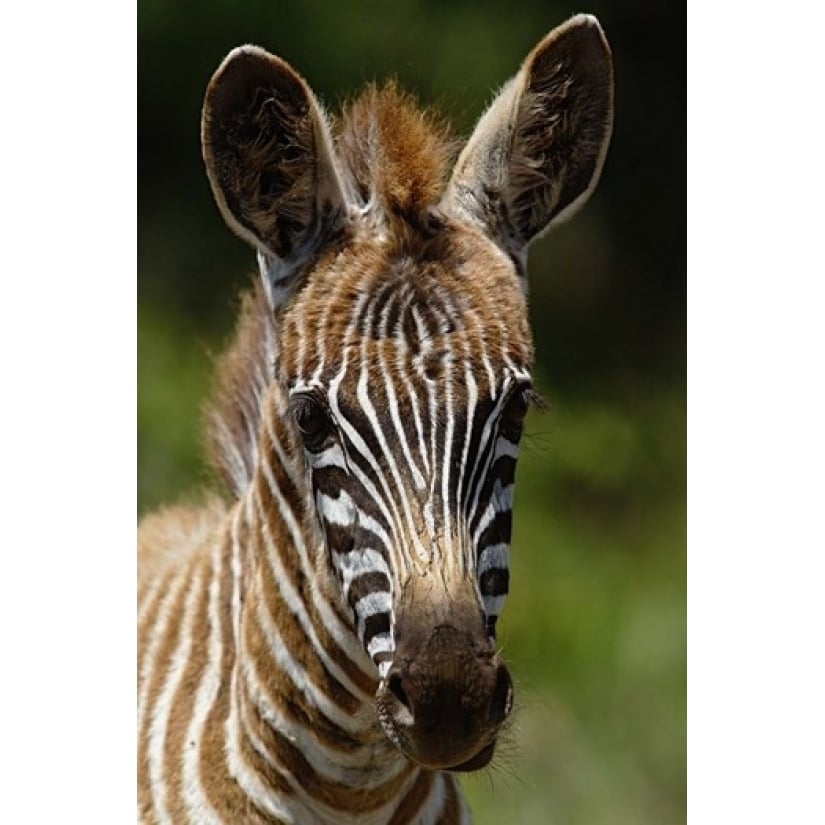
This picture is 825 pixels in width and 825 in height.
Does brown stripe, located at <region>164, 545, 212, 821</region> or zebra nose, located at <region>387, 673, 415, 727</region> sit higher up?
zebra nose, located at <region>387, 673, 415, 727</region>

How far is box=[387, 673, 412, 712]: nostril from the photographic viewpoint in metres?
2.71

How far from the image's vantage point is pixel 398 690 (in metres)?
2.73

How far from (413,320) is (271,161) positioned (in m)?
0.46

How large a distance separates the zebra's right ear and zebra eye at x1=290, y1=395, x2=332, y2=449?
0.30 metres

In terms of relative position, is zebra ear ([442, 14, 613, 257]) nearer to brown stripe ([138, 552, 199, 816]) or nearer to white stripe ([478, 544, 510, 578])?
white stripe ([478, 544, 510, 578])

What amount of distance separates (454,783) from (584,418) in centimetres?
133

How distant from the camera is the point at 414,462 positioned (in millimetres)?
2859

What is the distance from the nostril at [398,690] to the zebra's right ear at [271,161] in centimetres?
90

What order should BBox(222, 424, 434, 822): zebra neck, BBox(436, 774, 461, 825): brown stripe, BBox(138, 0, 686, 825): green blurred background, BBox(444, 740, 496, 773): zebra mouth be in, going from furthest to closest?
BBox(138, 0, 686, 825): green blurred background, BBox(436, 774, 461, 825): brown stripe, BBox(222, 424, 434, 822): zebra neck, BBox(444, 740, 496, 773): zebra mouth

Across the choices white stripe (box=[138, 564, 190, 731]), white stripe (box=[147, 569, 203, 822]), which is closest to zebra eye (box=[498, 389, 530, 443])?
white stripe (box=[147, 569, 203, 822])

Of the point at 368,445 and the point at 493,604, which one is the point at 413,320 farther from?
the point at 493,604
